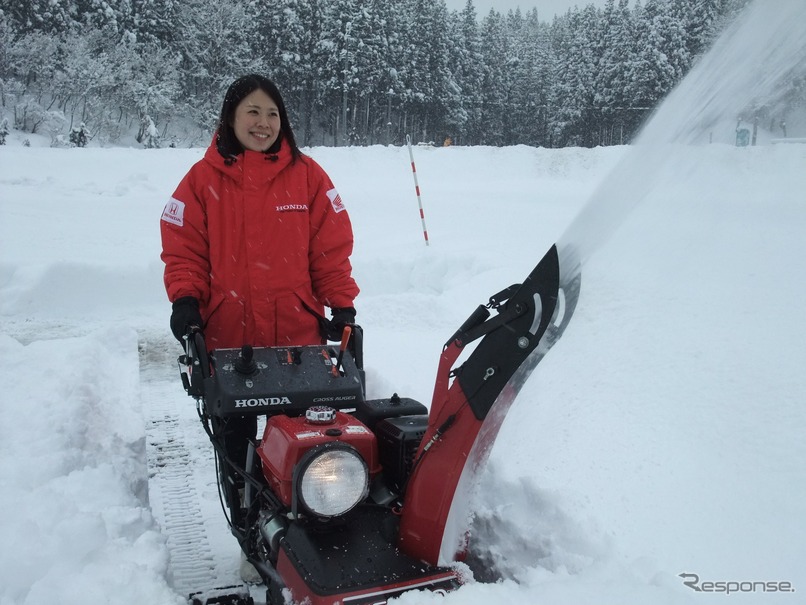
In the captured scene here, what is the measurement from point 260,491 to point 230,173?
4.47 feet

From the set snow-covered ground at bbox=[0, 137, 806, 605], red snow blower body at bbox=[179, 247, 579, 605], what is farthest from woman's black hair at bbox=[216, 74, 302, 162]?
snow-covered ground at bbox=[0, 137, 806, 605]

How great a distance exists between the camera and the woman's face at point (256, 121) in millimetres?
2953

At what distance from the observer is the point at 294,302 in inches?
121

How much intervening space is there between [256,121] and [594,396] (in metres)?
2.78

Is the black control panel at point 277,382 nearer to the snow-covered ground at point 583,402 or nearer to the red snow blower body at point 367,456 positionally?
the red snow blower body at point 367,456

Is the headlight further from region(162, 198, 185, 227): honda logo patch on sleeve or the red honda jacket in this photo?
region(162, 198, 185, 227): honda logo patch on sleeve

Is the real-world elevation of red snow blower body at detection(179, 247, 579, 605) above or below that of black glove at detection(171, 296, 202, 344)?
below

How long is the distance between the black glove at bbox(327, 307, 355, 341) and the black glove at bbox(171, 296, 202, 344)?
63 cm

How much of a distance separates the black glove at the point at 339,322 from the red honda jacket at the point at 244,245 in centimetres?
14

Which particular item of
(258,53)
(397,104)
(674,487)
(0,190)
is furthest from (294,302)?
(397,104)

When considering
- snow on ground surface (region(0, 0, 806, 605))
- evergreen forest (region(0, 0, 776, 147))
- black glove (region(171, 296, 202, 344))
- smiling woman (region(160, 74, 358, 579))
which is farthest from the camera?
evergreen forest (region(0, 0, 776, 147))

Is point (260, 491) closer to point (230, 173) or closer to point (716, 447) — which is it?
point (230, 173)

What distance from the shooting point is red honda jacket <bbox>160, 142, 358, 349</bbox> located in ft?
9.63

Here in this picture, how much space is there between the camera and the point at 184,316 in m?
2.78
